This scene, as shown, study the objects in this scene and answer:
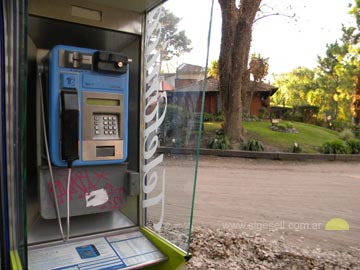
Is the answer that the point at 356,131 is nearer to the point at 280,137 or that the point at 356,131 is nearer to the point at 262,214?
the point at 280,137

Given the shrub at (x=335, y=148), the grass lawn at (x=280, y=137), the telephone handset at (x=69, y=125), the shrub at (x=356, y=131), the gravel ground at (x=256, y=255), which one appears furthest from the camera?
the shrub at (x=356, y=131)

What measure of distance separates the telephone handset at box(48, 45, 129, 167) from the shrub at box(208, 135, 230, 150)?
718cm

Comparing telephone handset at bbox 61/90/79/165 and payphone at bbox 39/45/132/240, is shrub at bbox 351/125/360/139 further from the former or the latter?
telephone handset at bbox 61/90/79/165

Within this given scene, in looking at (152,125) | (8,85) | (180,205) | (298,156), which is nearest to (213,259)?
(180,205)

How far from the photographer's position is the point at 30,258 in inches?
72.1

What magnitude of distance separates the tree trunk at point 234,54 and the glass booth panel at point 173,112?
7548 mm

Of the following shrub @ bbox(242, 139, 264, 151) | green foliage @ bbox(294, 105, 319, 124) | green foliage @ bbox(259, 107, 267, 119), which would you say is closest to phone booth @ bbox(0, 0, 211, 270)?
shrub @ bbox(242, 139, 264, 151)

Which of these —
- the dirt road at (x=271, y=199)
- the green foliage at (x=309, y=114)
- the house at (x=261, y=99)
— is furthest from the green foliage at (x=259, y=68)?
the dirt road at (x=271, y=199)

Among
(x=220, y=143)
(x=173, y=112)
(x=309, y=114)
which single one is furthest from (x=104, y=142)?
(x=309, y=114)

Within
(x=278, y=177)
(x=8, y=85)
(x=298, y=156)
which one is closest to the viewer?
(x=8, y=85)

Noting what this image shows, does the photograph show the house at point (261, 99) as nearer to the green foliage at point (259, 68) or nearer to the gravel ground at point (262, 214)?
the green foliage at point (259, 68)

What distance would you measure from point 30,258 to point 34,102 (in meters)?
0.86

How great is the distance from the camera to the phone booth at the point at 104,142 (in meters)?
1.79

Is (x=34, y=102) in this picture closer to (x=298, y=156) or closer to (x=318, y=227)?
(x=318, y=227)
